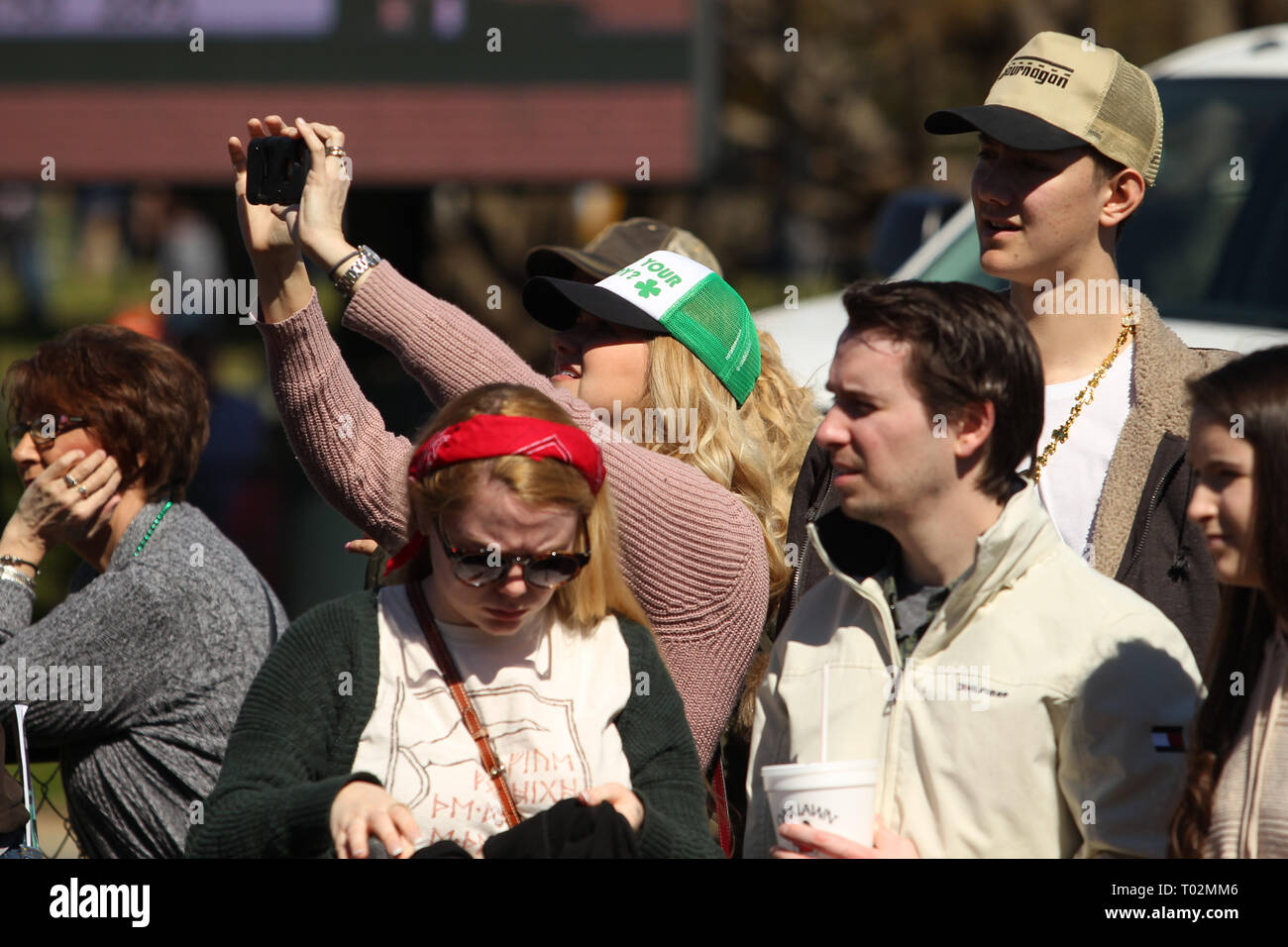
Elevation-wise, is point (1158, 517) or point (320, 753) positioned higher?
point (1158, 517)

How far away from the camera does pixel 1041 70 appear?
3562 millimetres

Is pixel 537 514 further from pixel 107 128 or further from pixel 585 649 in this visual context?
pixel 107 128

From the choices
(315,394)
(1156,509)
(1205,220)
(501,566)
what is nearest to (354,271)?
(315,394)

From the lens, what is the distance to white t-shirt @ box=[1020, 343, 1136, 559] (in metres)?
3.38

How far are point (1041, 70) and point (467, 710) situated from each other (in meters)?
1.81

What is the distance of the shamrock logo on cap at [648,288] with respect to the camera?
3.59 m

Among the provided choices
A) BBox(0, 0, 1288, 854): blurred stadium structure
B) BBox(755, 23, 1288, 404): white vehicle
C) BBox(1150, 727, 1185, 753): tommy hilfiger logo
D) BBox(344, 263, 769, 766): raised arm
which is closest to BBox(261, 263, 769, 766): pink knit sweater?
BBox(344, 263, 769, 766): raised arm

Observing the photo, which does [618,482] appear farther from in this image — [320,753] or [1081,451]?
[1081,451]

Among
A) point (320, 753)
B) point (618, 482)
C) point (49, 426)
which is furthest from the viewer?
point (49, 426)

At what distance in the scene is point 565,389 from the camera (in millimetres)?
3588

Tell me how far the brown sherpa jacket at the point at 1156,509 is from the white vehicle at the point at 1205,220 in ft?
6.95

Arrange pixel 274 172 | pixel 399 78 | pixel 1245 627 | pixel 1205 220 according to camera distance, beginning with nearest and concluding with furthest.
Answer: pixel 1245 627 < pixel 274 172 < pixel 1205 220 < pixel 399 78

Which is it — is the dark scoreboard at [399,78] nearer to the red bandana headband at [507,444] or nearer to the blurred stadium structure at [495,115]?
the blurred stadium structure at [495,115]
